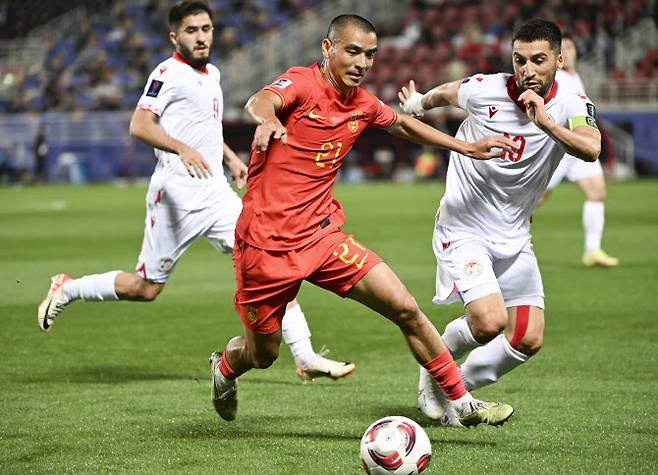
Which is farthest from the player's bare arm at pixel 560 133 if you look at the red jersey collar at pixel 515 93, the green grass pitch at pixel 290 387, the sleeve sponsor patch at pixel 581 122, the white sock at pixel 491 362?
the green grass pitch at pixel 290 387

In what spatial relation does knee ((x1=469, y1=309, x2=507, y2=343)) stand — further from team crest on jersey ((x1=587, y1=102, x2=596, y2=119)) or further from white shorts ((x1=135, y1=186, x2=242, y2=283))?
white shorts ((x1=135, y1=186, x2=242, y2=283))

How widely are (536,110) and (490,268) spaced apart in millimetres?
1021

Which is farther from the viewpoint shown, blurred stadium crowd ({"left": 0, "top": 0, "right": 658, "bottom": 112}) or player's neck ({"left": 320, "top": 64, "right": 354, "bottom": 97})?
blurred stadium crowd ({"left": 0, "top": 0, "right": 658, "bottom": 112})

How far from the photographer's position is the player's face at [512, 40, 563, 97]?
6.18 meters

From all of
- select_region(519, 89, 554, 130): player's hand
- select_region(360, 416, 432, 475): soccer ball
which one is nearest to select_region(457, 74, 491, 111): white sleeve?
select_region(519, 89, 554, 130): player's hand

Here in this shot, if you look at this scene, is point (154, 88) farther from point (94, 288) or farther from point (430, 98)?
point (430, 98)

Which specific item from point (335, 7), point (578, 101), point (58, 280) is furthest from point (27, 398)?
point (335, 7)

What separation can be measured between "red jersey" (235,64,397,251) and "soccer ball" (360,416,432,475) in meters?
1.15

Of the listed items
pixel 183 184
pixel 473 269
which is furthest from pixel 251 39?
pixel 473 269

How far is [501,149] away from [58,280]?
3852mm

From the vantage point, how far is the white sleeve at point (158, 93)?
7.75 meters

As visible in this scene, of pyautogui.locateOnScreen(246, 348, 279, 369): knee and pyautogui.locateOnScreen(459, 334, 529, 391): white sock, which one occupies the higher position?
pyautogui.locateOnScreen(246, 348, 279, 369): knee

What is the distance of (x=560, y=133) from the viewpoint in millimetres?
5855

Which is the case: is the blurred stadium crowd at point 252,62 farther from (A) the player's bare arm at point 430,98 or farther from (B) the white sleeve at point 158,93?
(A) the player's bare arm at point 430,98
